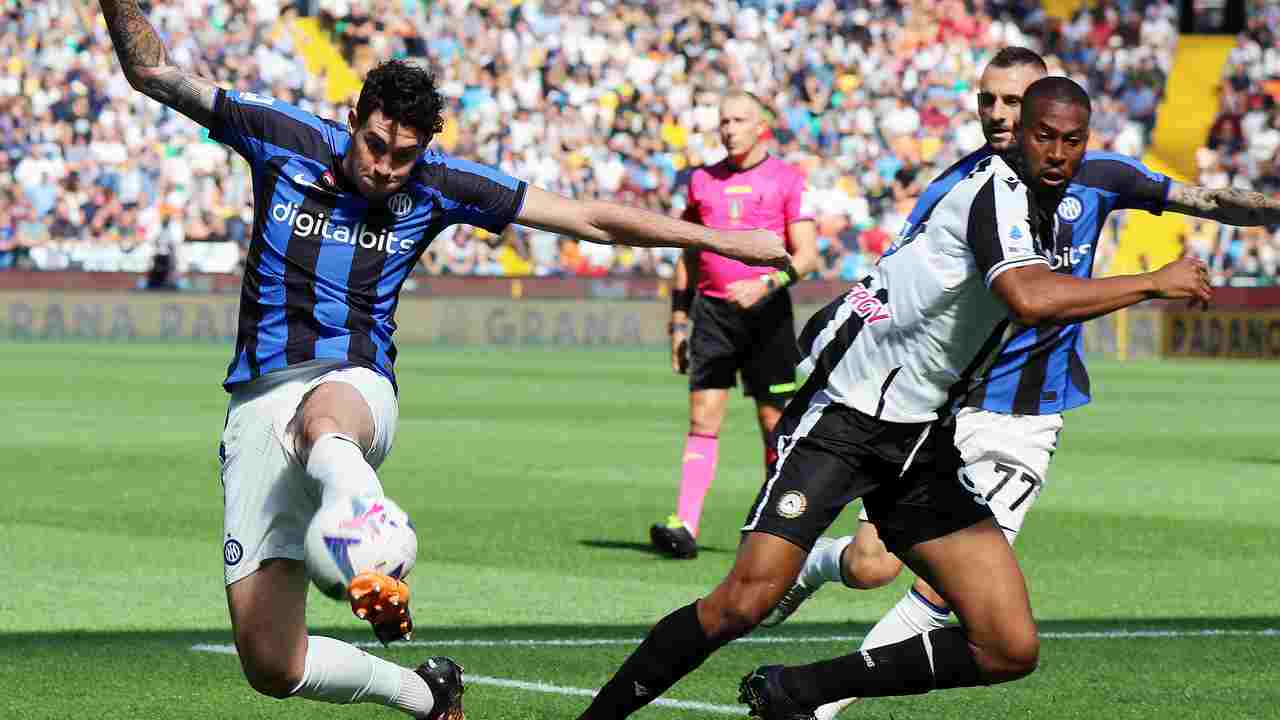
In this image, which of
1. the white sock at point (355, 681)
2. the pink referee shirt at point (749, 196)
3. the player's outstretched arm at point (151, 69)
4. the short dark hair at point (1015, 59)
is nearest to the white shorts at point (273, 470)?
the white sock at point (355, 681)

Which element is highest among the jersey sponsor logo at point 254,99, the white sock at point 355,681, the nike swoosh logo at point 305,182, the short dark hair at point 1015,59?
the short dark hair at point 1015,59

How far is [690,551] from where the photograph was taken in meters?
11.3

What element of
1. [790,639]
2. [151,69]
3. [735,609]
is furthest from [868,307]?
[790,639]

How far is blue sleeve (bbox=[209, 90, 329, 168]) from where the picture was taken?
6.15 metres

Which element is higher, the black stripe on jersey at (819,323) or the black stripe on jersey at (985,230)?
the black stripe on jersey at (985,230)

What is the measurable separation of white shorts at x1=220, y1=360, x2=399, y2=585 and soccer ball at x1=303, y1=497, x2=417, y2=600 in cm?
75

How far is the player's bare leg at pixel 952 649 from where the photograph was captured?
19.1 ft

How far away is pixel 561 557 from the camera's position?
1127cm

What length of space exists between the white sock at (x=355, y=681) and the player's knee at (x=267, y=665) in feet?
0.13

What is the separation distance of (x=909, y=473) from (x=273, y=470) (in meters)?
1.70

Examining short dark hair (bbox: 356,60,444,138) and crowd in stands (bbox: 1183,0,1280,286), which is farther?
crowd in stands (bbox: 1183,0,1280,286)

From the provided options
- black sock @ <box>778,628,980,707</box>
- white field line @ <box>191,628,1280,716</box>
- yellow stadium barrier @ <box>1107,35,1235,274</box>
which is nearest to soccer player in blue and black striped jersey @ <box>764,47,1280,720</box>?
black sock @ <box>778,628,980,707</box>

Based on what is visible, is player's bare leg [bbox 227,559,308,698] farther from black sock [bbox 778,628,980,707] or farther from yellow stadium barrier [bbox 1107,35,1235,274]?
yellow stadium barrier [bbox 1107,35,1235,274]

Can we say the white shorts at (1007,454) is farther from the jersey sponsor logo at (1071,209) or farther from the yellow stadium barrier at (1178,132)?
the yellow stadium barrier at (1178,132)
